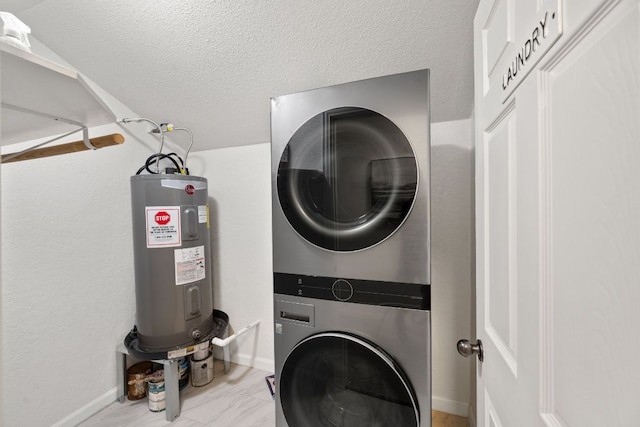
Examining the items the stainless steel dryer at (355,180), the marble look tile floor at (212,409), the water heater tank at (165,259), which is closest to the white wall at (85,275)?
the marble look tile floor at (212,409)

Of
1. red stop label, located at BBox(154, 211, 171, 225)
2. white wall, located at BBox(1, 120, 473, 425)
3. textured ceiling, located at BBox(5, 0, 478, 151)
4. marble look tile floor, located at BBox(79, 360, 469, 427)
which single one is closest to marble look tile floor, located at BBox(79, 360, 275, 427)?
marble look tile floor, located at BBox(79, 360, 469, 427)

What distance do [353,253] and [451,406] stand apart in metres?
1.25

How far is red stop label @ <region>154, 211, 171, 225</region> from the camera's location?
1547mm

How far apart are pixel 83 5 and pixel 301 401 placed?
6.75 feet

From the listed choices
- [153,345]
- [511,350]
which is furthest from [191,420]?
[511,350]

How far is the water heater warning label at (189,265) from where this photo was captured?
1.62m

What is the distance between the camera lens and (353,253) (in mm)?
1044

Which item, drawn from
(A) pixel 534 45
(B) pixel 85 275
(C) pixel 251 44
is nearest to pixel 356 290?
(A) pixel 534 45

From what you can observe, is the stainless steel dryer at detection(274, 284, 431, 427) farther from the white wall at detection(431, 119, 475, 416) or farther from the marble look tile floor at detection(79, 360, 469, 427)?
the white wall at detection(431, 119, 475, 416)

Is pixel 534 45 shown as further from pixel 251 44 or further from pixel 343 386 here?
pixel 251 44

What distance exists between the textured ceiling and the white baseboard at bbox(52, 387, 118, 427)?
1871 mm

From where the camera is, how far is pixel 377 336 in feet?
3.31

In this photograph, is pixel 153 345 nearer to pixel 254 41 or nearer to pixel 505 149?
pixel 254 41

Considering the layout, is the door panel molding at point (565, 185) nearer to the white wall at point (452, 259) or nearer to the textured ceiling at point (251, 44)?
the textured ceiling at point (251, 44)
